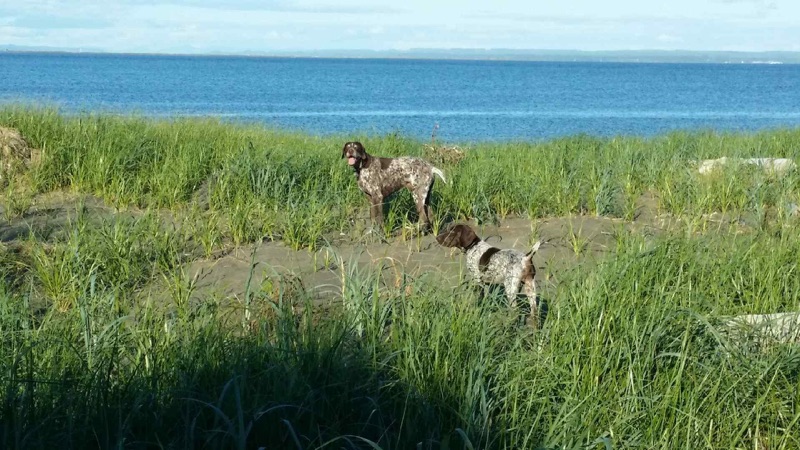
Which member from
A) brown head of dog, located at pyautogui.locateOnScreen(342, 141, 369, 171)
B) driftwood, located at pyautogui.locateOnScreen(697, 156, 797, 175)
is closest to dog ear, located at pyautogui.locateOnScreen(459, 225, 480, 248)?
brown head of dog, located at pyautogui.locateOnScreen(342, 141, 369, 171)

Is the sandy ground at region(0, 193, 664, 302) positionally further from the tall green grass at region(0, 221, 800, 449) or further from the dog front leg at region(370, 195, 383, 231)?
the tall green grass at region(0, 221, 800, 449)

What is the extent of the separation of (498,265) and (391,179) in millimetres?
3098

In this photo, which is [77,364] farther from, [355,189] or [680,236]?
[355,189]

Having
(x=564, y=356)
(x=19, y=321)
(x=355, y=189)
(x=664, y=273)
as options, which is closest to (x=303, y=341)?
(x=564, y=356)

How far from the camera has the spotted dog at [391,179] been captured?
347 inches

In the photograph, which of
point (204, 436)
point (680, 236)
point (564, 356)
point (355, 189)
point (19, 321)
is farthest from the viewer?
point (355, 189)

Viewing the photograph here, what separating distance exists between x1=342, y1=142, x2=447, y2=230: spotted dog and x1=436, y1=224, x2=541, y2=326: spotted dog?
2.54 metres

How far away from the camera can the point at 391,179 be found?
886cm

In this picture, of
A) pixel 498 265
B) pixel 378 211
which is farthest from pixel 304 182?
pixel 498 265

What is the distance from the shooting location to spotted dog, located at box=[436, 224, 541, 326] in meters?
5.74

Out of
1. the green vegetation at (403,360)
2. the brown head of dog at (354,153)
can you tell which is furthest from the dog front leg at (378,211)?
the green vegetation at (403,360)

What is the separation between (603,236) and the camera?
878cm

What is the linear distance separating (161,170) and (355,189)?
220 centimetres

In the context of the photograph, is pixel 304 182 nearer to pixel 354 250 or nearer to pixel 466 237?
pixel 354 250
